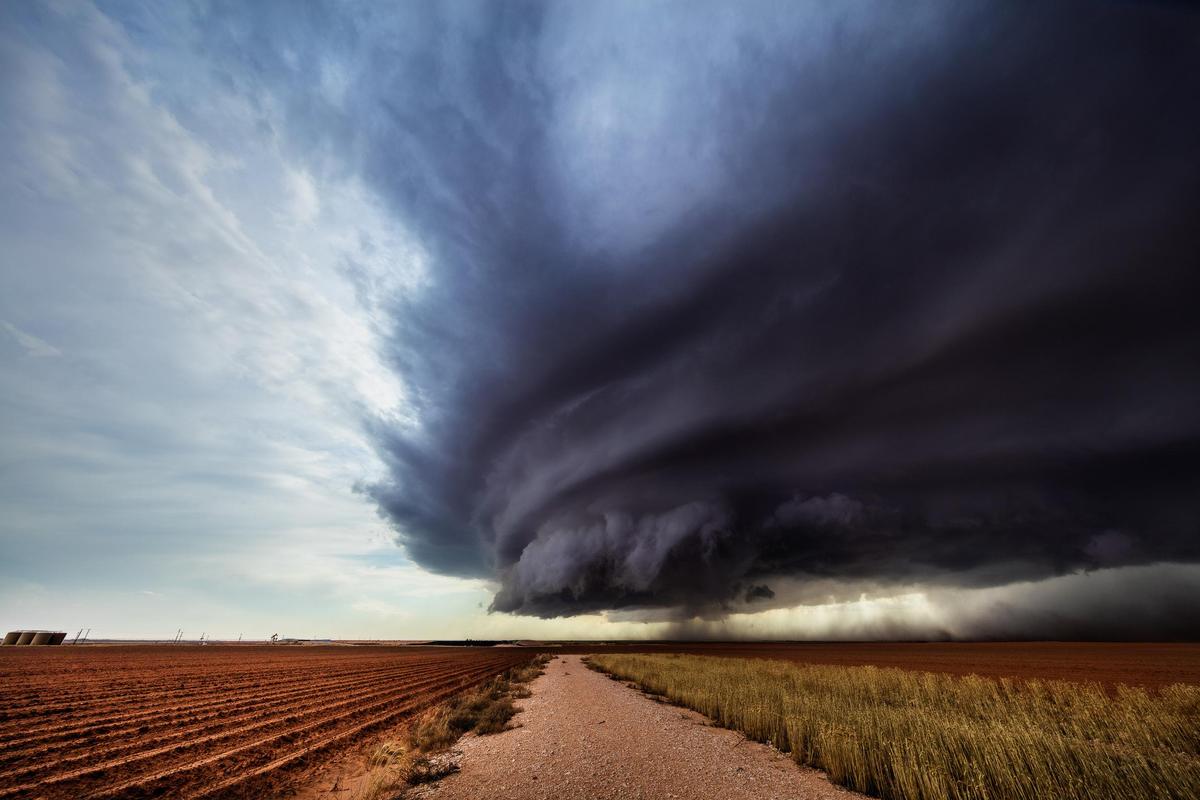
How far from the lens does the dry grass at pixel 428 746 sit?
472 inches

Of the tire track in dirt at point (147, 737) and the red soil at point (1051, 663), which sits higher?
the tire track in dirt at point (147, 737)

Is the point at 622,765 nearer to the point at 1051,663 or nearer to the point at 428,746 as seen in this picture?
the point at 428,746

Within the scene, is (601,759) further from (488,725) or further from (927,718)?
(927,718)

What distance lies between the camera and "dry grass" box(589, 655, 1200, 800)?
10.2m

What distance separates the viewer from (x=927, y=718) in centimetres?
1598

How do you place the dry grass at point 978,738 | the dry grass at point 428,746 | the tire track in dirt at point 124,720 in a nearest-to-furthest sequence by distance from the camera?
1. the dry grass at point 978,738
2. the dry grass at point 428,746
3. the tire track in dirt at point 124,720

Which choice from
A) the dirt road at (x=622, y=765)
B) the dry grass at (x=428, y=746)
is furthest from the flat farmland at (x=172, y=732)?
the dirt road at (x=622, y=765)

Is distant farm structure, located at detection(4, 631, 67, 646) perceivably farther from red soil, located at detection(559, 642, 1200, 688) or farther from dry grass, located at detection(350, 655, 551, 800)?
red soil, located at detection(559, 642, 1200, 688)

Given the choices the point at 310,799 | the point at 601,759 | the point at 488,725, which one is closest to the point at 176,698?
the point at 488,725

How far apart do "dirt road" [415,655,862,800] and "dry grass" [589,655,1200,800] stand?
108cm

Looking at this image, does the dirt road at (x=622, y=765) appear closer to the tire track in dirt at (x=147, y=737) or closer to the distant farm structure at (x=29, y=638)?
the tire track in dirt at (x=147, y=737)

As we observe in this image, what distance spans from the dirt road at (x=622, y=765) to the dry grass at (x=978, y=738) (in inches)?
42.5

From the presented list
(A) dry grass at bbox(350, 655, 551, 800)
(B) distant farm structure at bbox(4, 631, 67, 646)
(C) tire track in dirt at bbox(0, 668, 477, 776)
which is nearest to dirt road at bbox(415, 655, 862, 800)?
(A) dry grass at bbox(350, 655, 551, 800)

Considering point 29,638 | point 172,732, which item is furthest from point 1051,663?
point 29,638
